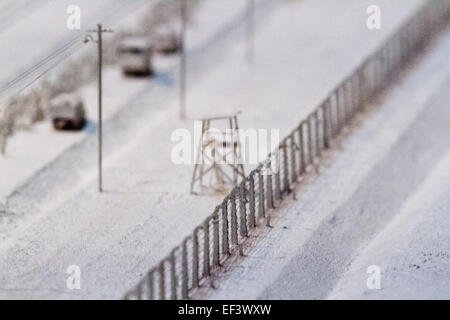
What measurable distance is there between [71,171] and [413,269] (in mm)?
13137

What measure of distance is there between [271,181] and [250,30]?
21212mm

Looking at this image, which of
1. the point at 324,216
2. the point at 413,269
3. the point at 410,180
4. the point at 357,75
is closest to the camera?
the point at 413,269

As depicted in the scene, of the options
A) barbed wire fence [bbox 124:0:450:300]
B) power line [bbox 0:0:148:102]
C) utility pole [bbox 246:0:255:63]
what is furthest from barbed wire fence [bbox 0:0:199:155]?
barbed wire fence [bbox 124:0:450:300]

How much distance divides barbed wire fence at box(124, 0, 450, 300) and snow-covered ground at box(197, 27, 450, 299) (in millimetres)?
500

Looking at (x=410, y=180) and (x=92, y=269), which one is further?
(x=410, y=180)

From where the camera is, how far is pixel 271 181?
37.1 meters

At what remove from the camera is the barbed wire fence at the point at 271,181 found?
31594 millimetres

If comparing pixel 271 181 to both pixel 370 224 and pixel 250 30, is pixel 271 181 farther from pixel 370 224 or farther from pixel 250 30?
pixel 250 30

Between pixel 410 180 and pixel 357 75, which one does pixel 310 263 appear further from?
pixel 357 75

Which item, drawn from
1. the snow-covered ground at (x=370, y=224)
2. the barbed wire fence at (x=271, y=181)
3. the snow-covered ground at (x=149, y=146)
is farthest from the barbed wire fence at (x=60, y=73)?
the snow-covered ground at (x=370, y=224)

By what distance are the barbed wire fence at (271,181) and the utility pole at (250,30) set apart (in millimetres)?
6407

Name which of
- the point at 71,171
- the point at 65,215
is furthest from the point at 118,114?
the point at 65,215

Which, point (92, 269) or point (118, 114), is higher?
point (118, 114)

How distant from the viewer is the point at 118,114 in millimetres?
47656
